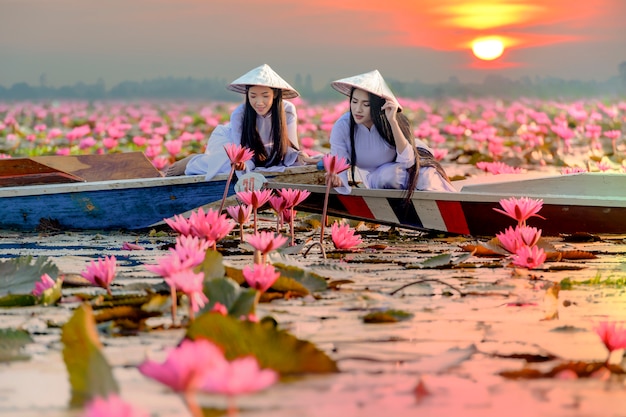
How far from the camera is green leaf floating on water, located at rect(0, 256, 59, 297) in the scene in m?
2.87

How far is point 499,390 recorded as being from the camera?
6.15ft

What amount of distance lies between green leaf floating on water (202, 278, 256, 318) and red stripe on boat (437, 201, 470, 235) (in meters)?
2.15

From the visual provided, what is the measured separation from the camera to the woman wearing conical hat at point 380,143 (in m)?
4.47

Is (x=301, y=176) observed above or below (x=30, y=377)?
above

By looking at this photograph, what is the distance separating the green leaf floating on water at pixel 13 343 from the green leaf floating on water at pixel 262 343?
17.5 inches

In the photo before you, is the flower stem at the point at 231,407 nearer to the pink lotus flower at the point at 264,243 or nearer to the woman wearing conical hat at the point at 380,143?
the pink lotus flower at the point at 264,243

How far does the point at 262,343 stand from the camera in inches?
76.9

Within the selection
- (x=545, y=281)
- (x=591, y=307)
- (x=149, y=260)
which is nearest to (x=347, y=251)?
(x=149, y=260)

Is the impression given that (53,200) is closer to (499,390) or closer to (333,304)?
(333,304)

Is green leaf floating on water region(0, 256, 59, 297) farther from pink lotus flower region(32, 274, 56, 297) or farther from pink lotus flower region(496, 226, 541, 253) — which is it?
pink lotus flower region(496, 226, 541, 253)

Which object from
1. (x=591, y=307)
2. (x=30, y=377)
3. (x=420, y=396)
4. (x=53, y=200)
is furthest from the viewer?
(x=53, y=200)

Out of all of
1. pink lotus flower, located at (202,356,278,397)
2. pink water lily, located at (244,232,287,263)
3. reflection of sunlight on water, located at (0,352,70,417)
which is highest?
pink water lily, located at (244,232,287,263)

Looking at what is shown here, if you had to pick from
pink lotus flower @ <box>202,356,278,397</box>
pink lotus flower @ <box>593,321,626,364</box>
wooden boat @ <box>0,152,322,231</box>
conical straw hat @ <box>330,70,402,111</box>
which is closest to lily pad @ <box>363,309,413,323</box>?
pink lotus flower @ <box>593,321,626,364</box>

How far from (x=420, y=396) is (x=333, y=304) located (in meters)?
0.91
